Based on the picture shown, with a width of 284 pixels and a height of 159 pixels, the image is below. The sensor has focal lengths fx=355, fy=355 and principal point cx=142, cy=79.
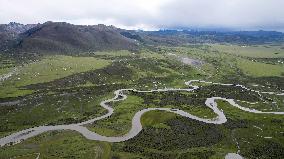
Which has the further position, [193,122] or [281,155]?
[193,122]

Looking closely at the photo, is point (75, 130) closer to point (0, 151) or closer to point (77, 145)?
point (77, 145)

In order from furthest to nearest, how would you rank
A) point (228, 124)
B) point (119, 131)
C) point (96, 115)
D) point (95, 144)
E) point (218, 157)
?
point (96, 115) < point (228, 124) < point (119, 131) < point (95, 144) < point (218, 157)

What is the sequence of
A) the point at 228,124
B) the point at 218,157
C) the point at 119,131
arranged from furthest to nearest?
the point at 228,124
the point at 119,131
the point at 218,157

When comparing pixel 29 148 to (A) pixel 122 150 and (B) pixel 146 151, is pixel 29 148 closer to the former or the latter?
(A) pixel 122 150

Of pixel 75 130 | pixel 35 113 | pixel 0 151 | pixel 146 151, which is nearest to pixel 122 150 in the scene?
pixel 146 151

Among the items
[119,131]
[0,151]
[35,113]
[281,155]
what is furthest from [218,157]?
[35,113]

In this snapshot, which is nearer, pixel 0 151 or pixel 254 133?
pixel 0 151

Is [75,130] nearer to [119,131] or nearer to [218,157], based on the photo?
[119,131]

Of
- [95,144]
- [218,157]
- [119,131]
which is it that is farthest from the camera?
[119,131]
